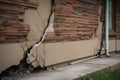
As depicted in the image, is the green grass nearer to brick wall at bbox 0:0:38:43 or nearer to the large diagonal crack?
the large diagonal crack

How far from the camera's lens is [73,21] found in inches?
345

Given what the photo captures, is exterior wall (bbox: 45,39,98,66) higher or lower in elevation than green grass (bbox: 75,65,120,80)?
higher

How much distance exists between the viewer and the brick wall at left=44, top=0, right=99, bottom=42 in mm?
7957

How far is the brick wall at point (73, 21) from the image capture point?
26.1ft

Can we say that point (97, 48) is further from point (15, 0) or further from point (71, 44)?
point (15, 0)

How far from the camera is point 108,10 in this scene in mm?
11562

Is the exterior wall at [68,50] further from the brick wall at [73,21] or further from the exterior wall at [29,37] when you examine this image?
the exterior wall at [29,37]

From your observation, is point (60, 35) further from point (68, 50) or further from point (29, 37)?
point (29, 37)

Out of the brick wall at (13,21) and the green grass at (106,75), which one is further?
the green grass at (106,75)

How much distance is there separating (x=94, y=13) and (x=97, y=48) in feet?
4.11

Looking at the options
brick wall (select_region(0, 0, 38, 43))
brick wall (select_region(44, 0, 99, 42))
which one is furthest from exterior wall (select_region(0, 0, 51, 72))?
brick wall (select_region(44, 0, 99, 42))

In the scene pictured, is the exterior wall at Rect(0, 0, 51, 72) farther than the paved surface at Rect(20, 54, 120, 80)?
No

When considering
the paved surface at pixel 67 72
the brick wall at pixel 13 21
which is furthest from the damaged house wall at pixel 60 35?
the paved surface at pixel 67 72

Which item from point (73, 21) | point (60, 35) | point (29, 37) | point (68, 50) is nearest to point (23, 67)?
point (29, 37)
